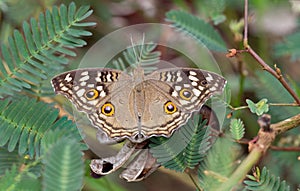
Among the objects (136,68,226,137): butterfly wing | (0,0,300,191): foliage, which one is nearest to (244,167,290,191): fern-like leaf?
(0,0,300,191): foliage

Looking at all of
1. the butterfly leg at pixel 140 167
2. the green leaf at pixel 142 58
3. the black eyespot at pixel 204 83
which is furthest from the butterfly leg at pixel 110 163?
the green leaf at pixel 142 58

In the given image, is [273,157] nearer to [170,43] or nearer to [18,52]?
[170,43]

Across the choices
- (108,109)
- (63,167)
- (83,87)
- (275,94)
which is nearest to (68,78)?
(83,87)

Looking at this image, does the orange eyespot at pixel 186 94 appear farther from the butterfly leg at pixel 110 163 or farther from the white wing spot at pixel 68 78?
the white wing spot at pixel 68 78

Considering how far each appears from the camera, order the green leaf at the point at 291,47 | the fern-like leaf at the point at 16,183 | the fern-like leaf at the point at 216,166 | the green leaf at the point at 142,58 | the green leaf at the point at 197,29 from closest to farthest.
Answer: the fern-like leaf at the point at 16,183
the fern-like leaf at the point at 216,166
the green leaf at the point at 142,58
the green leaf at the point at 197,29
the green leaf at the point at 291,47

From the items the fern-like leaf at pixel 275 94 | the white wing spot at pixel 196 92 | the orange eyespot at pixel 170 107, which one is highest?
the fern-like leaf at pixel 275 94

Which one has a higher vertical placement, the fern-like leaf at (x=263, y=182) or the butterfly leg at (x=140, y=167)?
→ the fern-like leaf at (x=263, y=182)

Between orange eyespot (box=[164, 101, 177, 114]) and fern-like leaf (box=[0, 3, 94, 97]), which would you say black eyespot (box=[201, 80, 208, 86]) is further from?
fern-like leaf (box=[0, 3, 94, 97])

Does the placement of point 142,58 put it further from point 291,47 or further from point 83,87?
point 291,47
